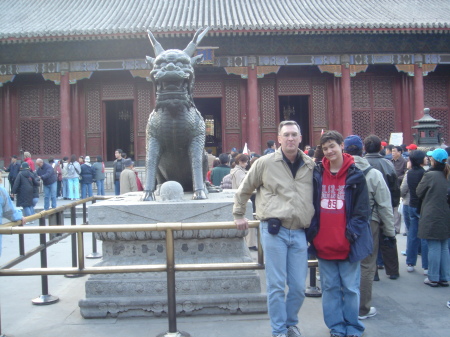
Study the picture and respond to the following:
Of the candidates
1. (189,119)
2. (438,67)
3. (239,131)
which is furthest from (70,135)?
(438,67)

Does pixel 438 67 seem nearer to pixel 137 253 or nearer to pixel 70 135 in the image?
pixel 70 135

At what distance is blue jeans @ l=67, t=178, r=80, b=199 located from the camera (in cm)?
1278

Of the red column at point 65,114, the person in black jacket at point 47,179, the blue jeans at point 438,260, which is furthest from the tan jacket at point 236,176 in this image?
the red column at point 65,114

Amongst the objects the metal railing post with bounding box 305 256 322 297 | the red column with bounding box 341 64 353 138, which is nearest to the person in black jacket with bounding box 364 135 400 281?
the metal railing post with bounding box 305 256 322 297

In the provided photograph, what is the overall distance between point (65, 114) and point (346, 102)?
956 cm

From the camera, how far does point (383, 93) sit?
16.6m

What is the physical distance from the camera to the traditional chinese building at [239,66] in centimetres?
1491

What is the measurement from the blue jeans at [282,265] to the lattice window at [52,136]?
48.8ft

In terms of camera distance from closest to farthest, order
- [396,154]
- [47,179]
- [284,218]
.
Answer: [284,218] < [396,154] < [47,179]

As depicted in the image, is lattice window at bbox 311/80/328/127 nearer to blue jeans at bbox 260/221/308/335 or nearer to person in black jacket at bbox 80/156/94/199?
person in black jacket at bbox 80/156/94/199

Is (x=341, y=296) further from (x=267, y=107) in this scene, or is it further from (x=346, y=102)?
(x=267, y=107)

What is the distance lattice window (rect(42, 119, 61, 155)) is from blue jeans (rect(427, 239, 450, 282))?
14355 mm

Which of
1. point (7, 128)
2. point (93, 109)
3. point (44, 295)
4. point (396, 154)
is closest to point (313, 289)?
point (44, 295)

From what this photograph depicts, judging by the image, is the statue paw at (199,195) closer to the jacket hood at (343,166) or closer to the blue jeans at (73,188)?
the jacket hood at (343,166)
